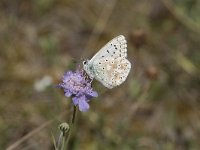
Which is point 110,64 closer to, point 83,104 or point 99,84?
point 83,104

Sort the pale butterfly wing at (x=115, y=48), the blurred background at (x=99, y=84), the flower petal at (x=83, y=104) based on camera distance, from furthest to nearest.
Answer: the blurred background at (x=99, y=84)
the pale butterfly wing at (x=115, y=48)
the flower petal at (x=83, y=104)

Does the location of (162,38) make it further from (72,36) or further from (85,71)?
(85,71)

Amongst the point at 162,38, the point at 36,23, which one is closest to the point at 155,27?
the point at 162,38

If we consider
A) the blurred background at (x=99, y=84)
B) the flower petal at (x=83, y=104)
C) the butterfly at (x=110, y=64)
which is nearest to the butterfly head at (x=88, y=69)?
the butterfly at (x=110, y=64)

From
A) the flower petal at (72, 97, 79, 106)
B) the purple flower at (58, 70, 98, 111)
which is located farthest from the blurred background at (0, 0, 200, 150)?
the flower petal at (72, 97, 79, 106)

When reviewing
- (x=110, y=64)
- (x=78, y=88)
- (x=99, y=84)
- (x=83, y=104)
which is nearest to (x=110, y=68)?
(x=110, y=64)

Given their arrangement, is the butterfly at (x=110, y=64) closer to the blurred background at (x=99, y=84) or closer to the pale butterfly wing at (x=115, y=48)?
the pale butterfly wing at (x=115, y=48)
